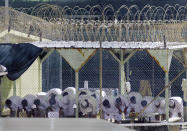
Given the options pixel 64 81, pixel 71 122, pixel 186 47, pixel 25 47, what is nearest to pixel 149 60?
pixel 64 81

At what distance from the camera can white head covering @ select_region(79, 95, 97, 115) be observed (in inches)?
484

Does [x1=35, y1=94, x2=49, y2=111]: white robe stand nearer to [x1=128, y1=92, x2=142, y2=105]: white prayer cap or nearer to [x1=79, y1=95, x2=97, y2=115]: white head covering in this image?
[x1=79, y1=95, x2=97, y2=115]: white head covering

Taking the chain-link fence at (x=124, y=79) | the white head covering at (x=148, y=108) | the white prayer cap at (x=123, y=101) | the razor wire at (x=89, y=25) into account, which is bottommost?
the white head covering at (x=148, y=108)

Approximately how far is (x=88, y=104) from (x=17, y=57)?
222 centimetres

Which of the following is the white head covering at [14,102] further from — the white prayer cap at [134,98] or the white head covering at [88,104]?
the white prayer cap at [134,98]

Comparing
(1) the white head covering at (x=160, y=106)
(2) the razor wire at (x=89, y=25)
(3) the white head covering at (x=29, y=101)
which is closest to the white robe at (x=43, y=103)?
(3) the white head covering at (x=29, y=101)

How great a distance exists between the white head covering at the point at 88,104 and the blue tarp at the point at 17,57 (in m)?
1.66

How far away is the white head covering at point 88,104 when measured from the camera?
12.3 metres

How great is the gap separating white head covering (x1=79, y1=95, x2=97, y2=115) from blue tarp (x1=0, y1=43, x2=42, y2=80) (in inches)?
65.3

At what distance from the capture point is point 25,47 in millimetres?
12312

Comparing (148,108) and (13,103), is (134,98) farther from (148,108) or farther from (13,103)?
(13,103)

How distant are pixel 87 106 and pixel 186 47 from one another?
3083 mm

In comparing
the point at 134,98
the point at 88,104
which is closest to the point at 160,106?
the point at 134,98

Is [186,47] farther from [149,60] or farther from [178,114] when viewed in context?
[149,60]
